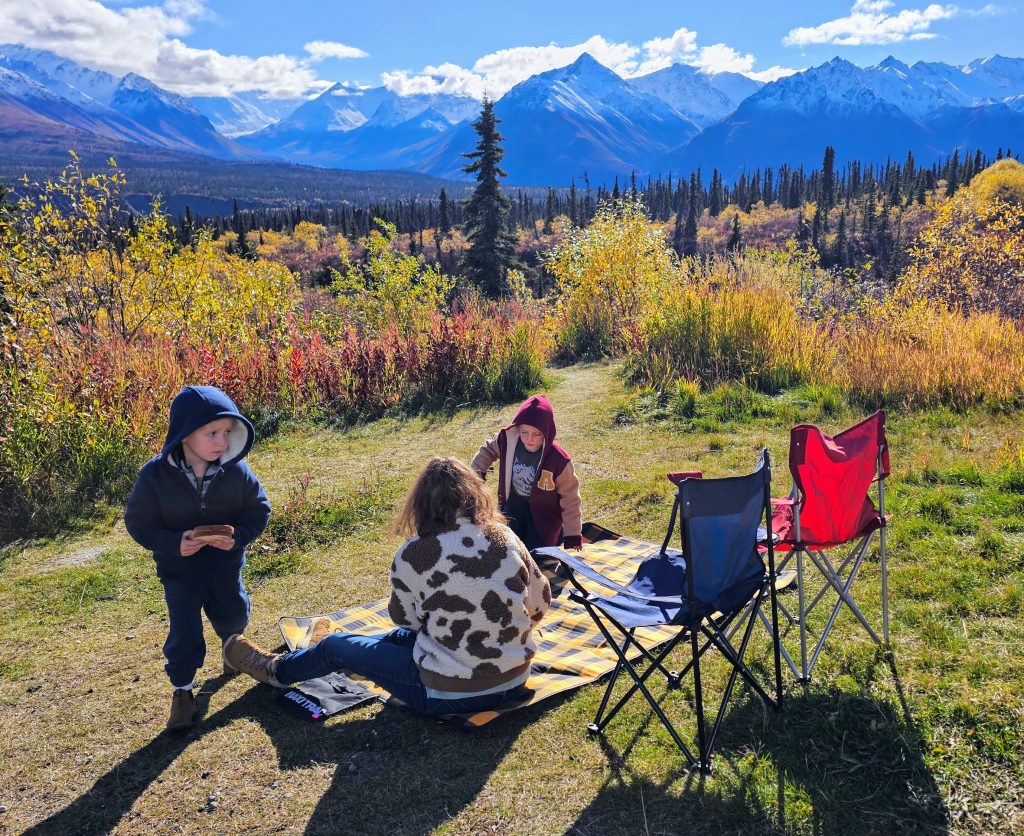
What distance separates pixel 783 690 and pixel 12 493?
5.91 meters

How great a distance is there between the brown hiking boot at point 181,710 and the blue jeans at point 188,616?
48 mm

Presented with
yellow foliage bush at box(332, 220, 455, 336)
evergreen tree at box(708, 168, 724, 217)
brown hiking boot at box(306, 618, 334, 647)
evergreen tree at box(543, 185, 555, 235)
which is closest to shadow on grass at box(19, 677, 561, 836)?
brown hiking boot at box(306, 618, 334, 647)

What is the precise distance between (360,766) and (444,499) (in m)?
1.12

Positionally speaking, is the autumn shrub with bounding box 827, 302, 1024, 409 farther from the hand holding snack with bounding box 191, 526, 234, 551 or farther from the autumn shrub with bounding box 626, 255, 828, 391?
the hand holding snack with bounding box 191, 526, 234, 551

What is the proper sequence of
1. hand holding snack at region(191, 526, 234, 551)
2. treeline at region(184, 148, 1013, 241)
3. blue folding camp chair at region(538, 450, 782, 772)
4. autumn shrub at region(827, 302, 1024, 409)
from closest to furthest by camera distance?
blue folding camp chair at region(538, 450, 782, 772) → hand holding snack at region(191, 526, 234, 551) → autumn shrub at region(827, 302, 1024, 409) → treeline at region(184, 148, 1013, 241)

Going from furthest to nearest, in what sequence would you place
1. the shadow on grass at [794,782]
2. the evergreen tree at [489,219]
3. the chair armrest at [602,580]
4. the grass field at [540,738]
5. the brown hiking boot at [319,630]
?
the evergreen tree at [489,219] → the brown hiking boot at [319,630] → the chair armrest at [602,580] → the grass field at [540,738] → the shadow on grass at [794,782]

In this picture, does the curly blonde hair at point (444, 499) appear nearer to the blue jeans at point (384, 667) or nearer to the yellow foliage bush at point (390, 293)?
the blue jeans at point (384, 667)

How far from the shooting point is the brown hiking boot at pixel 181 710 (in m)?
3.19

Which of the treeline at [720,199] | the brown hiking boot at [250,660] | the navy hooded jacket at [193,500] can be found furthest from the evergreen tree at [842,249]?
the brown hiking boot at [250,660]

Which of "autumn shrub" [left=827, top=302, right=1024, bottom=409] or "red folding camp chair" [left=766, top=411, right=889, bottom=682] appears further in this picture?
"autumn shrub" [left=827, top=302, right=1024, bottom=409]

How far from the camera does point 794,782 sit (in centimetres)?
257

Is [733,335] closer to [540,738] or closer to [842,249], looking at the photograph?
[540,738]

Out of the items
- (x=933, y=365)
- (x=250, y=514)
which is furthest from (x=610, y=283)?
(x=250, y=514)

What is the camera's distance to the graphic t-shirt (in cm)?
439
